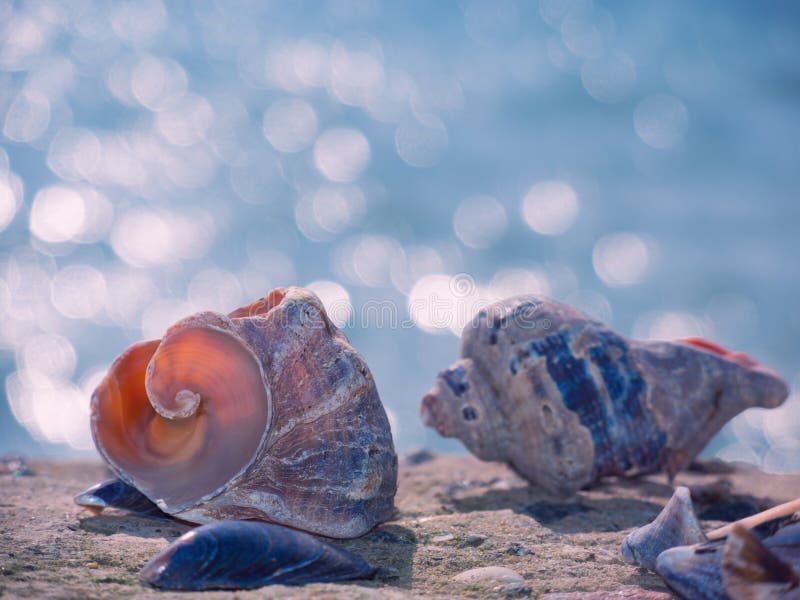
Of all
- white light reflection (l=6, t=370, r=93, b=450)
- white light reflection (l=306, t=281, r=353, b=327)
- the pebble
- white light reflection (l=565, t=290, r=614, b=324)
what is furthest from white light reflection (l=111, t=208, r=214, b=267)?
the pebble

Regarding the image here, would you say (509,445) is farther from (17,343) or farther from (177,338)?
(17,343)

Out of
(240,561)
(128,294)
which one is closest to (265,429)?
(240,561)

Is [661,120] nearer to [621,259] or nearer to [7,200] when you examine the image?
[621,259]

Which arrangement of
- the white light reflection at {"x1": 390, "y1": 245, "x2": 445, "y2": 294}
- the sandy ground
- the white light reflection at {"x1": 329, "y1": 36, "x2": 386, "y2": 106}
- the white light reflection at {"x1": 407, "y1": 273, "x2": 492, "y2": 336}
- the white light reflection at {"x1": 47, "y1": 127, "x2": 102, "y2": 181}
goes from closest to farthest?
1. the sandy ground
2. the white light reflection at {"x1": 407, "y1": 273, "x2": 492, "y2": 336}
3. the white light reflection at {"x1": 390, "y1": 245, "x2": 445, "y2": 294}
4. the white light reflection at {"x1": 47, "y1": 127, "x2": 102, "y2": 181}
5. the white light reflection at {"x1": 329, "y1": 36, "x2": 386, "y2": 106}

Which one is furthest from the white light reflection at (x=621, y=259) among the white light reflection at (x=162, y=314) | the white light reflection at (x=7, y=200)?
the white light reflection at (x=7, y=200)

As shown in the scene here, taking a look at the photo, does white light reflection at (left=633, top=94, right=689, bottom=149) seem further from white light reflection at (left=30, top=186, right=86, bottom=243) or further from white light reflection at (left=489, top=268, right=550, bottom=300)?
white light reflection at (left=30, top=186, right=86, bottom=243)

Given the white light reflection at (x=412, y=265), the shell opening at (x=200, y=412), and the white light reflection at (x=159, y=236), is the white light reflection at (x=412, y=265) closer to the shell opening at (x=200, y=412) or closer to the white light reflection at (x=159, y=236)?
the white light reflection at (x=159, y=236)

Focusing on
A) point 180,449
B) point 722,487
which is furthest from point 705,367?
point 180,449
